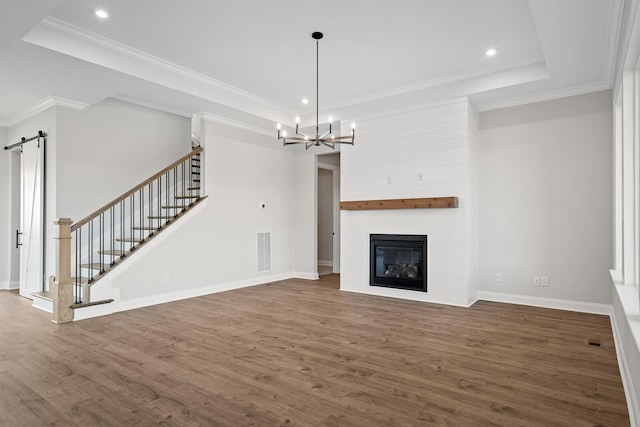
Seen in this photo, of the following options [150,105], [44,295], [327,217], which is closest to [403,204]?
[327,217]

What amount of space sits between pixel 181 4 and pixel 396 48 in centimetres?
238

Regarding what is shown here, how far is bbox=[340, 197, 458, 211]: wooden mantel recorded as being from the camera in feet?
18.0

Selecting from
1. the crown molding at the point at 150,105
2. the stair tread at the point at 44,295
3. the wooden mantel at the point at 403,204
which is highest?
the crown molding at the point at 150,105

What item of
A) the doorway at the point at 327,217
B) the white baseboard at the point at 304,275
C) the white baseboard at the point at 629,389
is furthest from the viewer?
the doorway at the point at 327,217

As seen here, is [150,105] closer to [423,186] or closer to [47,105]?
[47,105]

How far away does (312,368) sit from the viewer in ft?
10.4

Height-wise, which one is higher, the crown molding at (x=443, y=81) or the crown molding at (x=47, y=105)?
the crown molding at (x=443, y=81)

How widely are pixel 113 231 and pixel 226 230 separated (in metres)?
1.81

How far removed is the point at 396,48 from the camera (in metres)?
4.48

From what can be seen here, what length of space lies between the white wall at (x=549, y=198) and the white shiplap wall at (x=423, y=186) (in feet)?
0.83

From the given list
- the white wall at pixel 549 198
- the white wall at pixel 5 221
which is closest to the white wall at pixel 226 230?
the white wall at pixel 5 221

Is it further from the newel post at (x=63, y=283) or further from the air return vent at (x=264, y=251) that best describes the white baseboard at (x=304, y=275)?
the newel post at (x=63, y=283)

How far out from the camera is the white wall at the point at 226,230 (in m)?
5.65

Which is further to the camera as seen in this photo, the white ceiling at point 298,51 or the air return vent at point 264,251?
the air return vent at point 264,251
